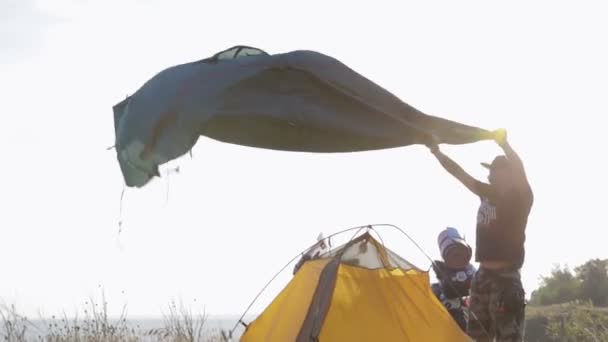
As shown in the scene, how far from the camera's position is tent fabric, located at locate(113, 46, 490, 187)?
6.27 metres

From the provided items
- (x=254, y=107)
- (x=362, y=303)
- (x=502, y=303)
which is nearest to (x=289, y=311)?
(x=362, y=303)

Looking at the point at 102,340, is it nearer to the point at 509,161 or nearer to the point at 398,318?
the point at 398,318

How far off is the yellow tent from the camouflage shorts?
2.09ft

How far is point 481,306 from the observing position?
748cm

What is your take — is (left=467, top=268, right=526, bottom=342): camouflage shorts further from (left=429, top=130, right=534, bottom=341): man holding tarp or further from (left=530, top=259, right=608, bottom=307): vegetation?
(left=530, top=259, right=608, bottom=307): vegetation

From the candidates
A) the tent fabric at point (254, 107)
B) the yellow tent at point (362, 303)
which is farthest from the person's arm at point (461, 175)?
the yellow tent at point (362, 303)

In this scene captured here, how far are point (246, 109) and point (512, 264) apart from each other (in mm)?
2723

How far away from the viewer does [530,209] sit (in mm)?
7352

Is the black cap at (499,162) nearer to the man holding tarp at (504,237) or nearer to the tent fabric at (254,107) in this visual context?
the man holding tarp at (504,237)

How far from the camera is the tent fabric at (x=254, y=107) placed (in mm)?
6273

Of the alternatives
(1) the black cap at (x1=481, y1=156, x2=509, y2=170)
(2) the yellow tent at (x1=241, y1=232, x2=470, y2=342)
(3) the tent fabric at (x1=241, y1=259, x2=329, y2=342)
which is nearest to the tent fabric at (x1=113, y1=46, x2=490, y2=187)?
(1) the black cap at (x1=481, y1=156, x2=509, y2=170)

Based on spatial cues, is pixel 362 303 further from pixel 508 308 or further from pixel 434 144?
pixel 434 144

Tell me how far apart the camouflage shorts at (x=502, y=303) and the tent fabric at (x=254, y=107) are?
135 centimetres

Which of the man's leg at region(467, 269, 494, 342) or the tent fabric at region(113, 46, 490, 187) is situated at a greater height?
the tent fabric at region(113, 46, 490, 187)
